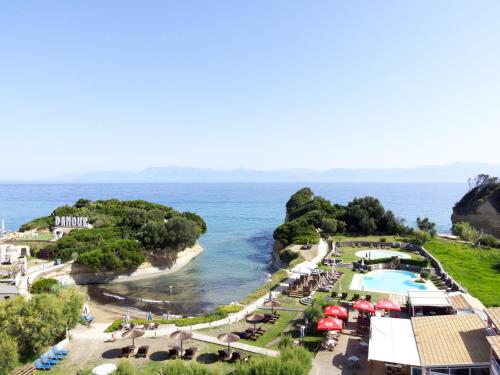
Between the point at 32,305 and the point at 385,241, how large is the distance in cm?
4756

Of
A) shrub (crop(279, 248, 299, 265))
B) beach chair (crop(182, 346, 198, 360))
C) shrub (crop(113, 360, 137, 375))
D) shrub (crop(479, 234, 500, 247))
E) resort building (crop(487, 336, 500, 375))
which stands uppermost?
→ resort building (crop(487, 336, 500, 375))

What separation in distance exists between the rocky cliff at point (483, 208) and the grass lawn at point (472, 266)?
3130 cm

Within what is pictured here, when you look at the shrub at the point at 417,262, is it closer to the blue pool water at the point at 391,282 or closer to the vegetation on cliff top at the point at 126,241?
the blue pool water at the point at 391,282

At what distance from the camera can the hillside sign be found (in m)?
63.3

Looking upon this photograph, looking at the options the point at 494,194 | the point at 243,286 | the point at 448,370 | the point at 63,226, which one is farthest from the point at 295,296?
the point at 494,194

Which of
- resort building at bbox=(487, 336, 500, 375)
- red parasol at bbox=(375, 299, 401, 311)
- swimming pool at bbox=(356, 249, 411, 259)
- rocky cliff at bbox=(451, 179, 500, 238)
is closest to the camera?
resort building at bbox=(487, 336, 500, 375)

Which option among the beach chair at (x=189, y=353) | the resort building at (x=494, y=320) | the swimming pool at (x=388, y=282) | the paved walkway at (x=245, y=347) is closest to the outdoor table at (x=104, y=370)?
the beach chair at (x=189, y=353)

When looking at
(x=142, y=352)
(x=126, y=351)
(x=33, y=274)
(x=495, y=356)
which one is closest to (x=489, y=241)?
(x=495, y=356)

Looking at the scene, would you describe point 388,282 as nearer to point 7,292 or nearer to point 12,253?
point 7,292

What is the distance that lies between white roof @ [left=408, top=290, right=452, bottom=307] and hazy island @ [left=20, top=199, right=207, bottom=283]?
3401 centimetres

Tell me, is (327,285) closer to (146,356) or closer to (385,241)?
(146,356)

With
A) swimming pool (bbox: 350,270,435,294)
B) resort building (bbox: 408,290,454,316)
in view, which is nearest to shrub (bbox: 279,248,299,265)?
swimming pool (bbox: 350,270,435,294)

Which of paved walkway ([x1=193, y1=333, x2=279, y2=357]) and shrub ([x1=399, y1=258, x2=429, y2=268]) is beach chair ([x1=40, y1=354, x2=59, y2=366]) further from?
shrub ([x1=399, y1=258, x2=429, y2=268])

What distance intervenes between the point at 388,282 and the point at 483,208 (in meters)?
58.3
